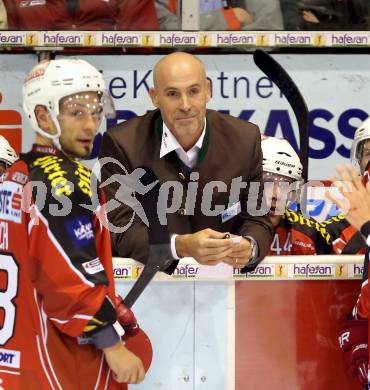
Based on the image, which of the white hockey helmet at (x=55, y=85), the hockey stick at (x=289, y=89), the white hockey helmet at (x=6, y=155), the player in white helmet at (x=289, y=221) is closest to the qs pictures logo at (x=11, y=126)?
the white hockey helmet at (x=6, y=155)

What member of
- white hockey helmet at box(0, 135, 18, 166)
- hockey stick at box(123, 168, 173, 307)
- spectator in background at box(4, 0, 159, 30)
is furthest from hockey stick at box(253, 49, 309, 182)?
hockey stick at box(123, 168, 173, 307)

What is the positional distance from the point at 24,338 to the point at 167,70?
1.28 metres

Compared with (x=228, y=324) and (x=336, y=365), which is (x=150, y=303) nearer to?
(x=228, y=324)

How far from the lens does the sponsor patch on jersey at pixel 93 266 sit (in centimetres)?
296

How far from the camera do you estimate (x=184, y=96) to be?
380 cm

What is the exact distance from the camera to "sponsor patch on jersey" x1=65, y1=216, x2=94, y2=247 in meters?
2.94

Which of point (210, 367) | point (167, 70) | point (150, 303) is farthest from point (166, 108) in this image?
point (210, 367)

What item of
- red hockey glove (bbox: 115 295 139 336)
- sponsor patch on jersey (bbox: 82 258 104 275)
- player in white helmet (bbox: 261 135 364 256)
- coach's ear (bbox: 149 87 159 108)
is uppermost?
coach's ear (bbox: 149 87 159 108)

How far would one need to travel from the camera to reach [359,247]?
161 inches

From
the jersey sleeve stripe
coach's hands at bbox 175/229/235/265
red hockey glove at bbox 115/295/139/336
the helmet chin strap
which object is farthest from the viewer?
coach's hands at bbox 175/229/235/265

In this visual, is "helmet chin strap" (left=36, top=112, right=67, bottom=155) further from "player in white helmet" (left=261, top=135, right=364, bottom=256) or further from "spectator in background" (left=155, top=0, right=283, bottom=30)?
"spectator in background" (left=155, top=0, right=283, bottom=30)

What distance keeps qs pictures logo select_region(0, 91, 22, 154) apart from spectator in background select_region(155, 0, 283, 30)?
40.6 inches

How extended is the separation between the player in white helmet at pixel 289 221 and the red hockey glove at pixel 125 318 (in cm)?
130

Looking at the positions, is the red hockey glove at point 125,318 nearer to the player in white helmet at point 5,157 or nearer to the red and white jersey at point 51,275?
the red and white jersey at point 51,275
